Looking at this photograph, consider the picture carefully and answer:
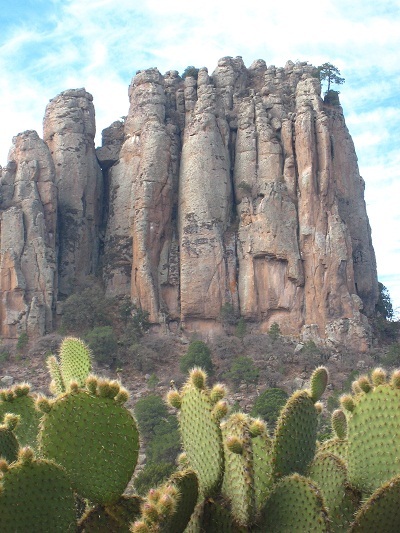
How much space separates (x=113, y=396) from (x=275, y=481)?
872 millimetres

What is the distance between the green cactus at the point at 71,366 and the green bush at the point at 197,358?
24.7 metres

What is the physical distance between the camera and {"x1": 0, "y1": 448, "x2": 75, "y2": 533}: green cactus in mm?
3082

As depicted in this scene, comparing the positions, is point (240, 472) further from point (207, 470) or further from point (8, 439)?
point (8, 439)

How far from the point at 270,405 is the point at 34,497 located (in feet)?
67.9

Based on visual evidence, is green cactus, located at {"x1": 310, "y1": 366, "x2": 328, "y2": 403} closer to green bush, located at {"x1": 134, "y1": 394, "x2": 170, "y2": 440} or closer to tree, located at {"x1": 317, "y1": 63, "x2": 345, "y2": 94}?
green bush, located at {"x1": 134, "y1": 394, "x2": 170, "y2": 440}

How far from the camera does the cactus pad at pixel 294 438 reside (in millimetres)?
3617

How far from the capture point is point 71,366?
5180mm

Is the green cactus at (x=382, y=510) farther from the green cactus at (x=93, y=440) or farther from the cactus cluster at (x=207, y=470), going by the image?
the green cactus at (x=93, y=440)

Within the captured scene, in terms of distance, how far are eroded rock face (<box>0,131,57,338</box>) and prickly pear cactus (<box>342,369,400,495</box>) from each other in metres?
30.5

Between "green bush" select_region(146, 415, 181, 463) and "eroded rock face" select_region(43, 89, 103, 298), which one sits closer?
"green bush" select_region(146, 415, 181, 463)

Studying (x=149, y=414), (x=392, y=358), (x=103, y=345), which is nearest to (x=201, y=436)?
(x=149, y=414)

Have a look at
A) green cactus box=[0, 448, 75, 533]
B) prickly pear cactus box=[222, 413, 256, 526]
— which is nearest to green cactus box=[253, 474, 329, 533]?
prickly pear cactus box=[222, 413, 256, 526]

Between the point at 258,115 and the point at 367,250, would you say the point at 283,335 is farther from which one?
the point at 258,115

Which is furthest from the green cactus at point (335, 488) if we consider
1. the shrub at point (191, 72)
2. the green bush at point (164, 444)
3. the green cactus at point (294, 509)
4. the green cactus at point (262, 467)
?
the shrub at point (191, 72)
